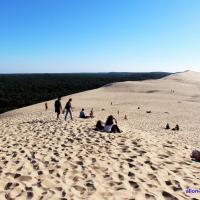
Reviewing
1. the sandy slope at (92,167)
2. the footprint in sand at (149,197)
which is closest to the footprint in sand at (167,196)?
the sandy slope at (92,167)

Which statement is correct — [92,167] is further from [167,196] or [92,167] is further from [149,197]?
[167,196]

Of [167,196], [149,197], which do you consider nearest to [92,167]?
[149,197]

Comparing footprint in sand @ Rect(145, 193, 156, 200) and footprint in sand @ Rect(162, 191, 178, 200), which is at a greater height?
footprint in sand @ Rect(145, 193, 156, 200)

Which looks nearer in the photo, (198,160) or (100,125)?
(198,160)

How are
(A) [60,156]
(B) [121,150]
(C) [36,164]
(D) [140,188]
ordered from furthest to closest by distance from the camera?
(B) [121,150]
(A) [60,156]
(C) [36,164]
(D) [140,188]

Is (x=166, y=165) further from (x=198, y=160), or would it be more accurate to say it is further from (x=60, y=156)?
(x=60, y=156)

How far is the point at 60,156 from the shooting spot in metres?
11.0

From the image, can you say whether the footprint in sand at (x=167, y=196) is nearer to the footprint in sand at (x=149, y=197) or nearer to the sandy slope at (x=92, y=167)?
the sandy slope at (x=92, y=167)

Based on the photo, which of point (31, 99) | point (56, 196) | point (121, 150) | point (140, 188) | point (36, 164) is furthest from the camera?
point (31, 99)

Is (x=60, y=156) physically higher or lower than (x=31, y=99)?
higher

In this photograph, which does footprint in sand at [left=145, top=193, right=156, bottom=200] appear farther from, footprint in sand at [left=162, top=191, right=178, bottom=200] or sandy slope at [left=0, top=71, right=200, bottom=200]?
footprint in sand at [left=162, top=191, right=178, bottom=200]

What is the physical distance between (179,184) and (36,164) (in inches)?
168

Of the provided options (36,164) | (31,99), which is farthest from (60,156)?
(31,99)

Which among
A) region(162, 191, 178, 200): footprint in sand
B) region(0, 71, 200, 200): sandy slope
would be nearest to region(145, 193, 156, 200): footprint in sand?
region(0, 71, 200, 200): sandy slope
